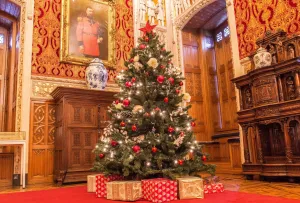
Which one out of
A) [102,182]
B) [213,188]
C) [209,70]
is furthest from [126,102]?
[209,70]

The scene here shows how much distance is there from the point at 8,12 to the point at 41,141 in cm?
282

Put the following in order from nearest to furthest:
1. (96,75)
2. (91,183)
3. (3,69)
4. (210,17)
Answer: (91,183) → (96,75) → (3,69) → (210,17)

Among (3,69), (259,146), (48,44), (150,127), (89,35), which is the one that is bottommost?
(259,146)

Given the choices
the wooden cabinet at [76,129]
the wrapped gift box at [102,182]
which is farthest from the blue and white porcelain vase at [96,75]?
the wrapped gift box at [102,182]

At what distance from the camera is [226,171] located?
205 inches

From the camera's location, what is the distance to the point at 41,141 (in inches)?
185

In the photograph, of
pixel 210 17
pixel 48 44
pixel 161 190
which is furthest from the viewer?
pixel 210 17

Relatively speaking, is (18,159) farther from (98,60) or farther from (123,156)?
(123,156)

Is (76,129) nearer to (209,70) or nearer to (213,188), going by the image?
(213,188)

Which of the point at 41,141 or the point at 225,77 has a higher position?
the point at 225,77

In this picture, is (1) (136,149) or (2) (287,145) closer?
(1) (136,149)

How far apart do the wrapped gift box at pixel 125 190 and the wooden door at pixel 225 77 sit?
386 centimetres

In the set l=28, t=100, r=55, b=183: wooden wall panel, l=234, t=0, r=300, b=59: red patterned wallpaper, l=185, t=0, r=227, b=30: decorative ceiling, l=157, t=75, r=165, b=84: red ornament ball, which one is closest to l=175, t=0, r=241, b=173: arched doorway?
l=185, t=0, r=227, b=30: decorative ceiling

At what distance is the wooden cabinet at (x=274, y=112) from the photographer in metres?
3.51
